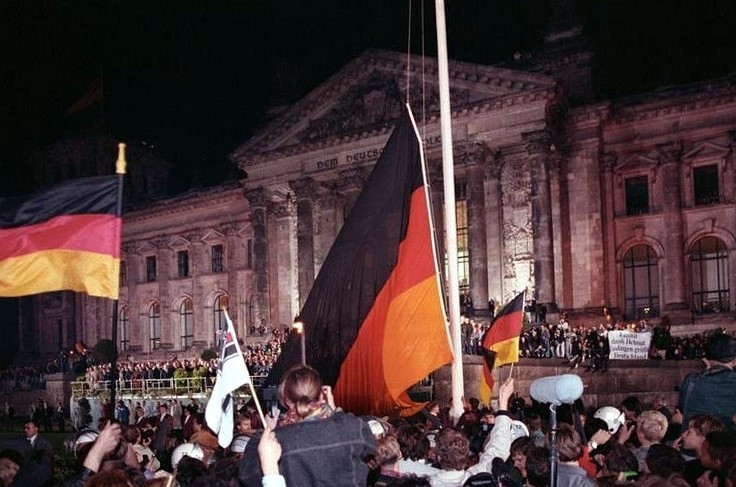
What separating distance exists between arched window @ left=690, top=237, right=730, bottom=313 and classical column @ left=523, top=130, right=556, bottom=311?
20.7 feet

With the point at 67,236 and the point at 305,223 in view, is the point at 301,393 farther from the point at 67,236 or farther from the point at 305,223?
the point at 305,223

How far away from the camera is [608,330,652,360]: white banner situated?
25953mm

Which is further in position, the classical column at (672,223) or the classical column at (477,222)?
the classical column at (477,222)

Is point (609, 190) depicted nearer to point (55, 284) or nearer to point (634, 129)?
point (634, 129)

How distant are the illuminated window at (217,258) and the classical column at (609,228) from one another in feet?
88.0

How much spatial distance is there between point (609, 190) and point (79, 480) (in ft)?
121

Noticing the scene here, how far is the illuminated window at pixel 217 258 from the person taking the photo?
183 feet

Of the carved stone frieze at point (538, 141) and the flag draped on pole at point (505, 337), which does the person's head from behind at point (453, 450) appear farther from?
the carved stone frieze at point (538, 141)

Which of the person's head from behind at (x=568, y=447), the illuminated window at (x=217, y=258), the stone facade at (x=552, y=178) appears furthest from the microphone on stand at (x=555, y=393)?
the illuminated window at (x=217, y=258)

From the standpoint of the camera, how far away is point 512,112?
39.2 m

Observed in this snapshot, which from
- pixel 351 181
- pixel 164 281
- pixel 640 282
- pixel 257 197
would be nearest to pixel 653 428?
pixel 640 282

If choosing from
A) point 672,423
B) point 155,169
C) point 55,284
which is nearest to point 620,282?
point 672,423

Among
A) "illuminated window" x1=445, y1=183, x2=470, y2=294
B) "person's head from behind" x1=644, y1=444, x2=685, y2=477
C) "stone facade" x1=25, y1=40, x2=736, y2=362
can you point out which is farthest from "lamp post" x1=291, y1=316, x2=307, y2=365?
"illuminated window" x1=445, y1=183, x2=470, y2=294

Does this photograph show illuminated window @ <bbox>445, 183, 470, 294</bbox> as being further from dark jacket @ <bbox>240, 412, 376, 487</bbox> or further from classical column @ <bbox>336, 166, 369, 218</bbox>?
dark jacket @ <bbox>240, 412, 376, 487</bbox>
